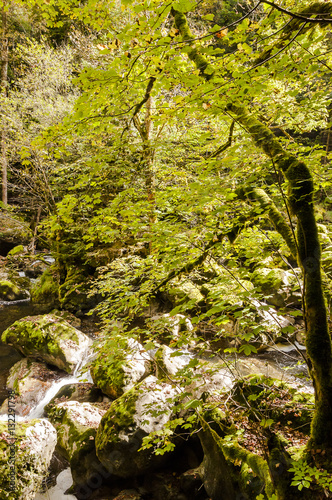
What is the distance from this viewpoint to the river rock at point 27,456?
3.62m

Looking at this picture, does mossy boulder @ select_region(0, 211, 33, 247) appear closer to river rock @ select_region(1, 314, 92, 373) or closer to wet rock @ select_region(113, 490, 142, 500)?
river rock @ select_region(1, 314, 92, 373)

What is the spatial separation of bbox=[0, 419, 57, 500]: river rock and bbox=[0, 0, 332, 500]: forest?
0.9 inches

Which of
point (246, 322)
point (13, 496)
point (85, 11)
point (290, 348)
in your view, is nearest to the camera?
point (246, 322)

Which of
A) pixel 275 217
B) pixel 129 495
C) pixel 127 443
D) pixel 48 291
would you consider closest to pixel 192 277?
pixel 275 217

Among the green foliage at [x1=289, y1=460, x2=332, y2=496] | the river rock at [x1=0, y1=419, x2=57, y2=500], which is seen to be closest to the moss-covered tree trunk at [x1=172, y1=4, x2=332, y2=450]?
the green foliage at [x1=289, y1=460, x2=332, y2=496]

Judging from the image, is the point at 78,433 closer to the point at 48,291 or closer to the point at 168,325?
the point at 168,325

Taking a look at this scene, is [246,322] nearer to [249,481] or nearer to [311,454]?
[311,454]

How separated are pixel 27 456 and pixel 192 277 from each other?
→ 11.9 feet

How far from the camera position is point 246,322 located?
2.05 meters

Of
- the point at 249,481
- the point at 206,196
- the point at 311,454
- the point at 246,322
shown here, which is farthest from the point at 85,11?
the point at 249,481

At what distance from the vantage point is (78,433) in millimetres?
4469

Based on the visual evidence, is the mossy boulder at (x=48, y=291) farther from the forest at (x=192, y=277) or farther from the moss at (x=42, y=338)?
the moss at (x=42, y=338)

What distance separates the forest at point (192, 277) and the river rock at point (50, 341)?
43 millimetres

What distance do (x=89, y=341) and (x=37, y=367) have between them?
140cm
